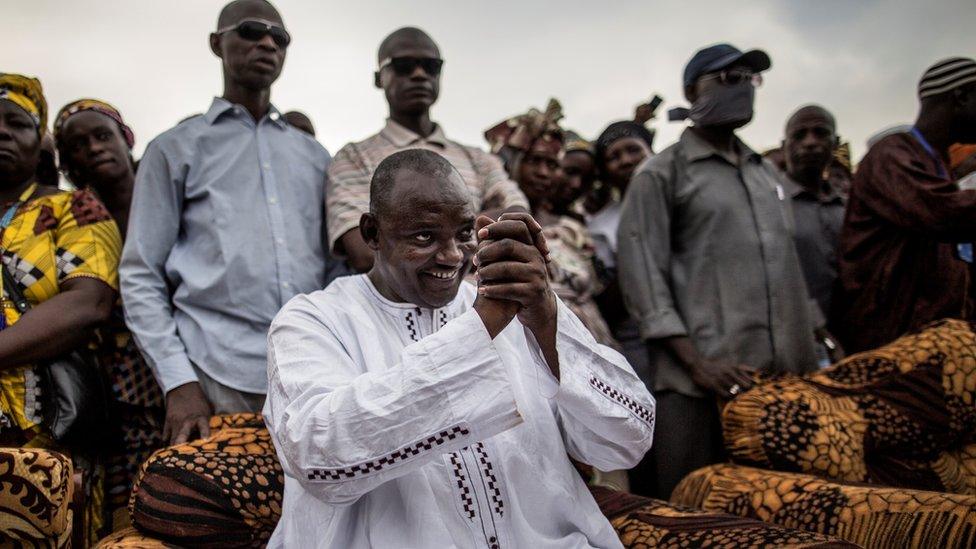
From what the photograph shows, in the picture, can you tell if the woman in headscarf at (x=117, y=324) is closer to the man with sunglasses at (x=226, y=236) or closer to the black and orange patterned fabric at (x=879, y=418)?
the man with sunglasses at (x=226, y=236)

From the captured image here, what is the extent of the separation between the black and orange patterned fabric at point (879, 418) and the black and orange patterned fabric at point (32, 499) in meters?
2.53

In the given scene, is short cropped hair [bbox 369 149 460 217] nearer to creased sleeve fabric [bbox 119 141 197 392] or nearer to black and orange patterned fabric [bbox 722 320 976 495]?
creased sleeve fabric [bbox 119 141 197 392]

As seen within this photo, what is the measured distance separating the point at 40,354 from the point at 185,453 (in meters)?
0.92

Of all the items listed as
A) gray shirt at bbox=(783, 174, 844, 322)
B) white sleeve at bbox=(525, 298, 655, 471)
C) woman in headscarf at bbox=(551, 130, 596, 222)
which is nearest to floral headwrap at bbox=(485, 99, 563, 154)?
woman in headscarf at bbox=(551, 130, 596, 222)

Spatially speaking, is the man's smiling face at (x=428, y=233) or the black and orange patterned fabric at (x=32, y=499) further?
the man's smiling face at (x=428, y=233)

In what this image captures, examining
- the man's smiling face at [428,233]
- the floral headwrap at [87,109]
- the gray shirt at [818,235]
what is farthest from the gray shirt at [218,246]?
the gray shirt at [818,235]

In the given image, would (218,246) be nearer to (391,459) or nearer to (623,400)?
(391,459)

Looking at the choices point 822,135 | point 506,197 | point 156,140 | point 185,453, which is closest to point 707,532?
Result: point 185,453

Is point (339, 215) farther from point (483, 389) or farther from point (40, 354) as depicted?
point (483, 389)

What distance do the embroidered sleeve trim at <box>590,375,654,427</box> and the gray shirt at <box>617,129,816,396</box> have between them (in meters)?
1.57

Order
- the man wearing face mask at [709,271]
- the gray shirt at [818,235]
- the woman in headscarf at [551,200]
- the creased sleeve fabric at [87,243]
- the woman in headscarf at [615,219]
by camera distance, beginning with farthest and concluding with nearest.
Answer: the gray shirt at [818,235], the woman in headscarf at [615,219], the woman in headscarf at [551,200], the man wearing face mask at [709,271], the creased sleeve fabric at [87,243]

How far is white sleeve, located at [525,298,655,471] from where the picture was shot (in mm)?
2291

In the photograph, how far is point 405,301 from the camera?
255cm

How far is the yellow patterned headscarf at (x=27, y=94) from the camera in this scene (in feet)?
11.1
